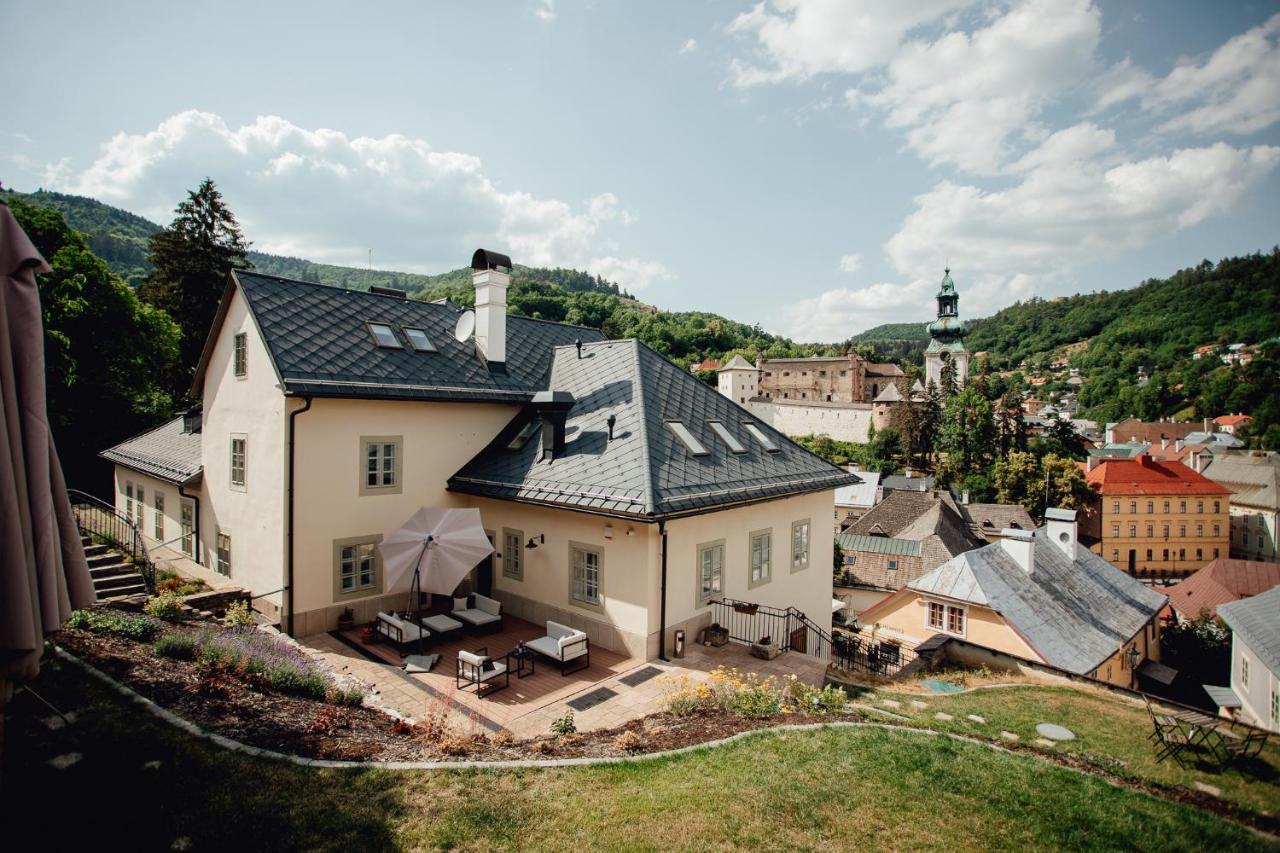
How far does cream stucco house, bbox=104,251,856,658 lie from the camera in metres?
11.6

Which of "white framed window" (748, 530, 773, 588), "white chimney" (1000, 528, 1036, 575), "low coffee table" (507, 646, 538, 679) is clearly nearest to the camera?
"low coffee table" (507, 646, 538, 679)

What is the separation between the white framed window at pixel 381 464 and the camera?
41.6 ft

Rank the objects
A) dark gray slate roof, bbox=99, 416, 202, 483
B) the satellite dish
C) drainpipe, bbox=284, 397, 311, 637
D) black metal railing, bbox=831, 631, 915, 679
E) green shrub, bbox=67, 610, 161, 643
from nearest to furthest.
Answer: green shrub, bbox=67, 610, 161, 643
drainpipe, bbox=284, 397, 311, 637
black metal railing, bbox=831, 631, 915, 679
dark gray slate roof, bbox=99, 416, 202, 483
the satellite dish

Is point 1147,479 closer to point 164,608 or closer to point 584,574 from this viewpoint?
point 584,574

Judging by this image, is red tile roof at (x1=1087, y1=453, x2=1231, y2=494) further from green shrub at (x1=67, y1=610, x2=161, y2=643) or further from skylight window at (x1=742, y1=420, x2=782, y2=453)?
green shrub at (x1=67, y1=610, x2=161, y2=643)

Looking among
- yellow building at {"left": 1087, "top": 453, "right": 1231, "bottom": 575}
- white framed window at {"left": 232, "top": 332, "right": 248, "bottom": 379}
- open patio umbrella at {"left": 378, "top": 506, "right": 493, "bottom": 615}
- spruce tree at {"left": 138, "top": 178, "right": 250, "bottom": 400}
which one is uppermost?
spruce tree at {"left": 138, "top": 178, "right": 250, "bottom": 400}

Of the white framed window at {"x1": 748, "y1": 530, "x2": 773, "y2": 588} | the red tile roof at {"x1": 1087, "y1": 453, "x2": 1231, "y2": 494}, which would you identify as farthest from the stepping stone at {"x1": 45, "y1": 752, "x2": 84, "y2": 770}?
the red tile roof at {"x1": 1087, "y1": 453, "x2": 1231, "y2": 494}

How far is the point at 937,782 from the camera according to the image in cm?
615

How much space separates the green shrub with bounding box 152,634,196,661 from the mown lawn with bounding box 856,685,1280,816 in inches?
415

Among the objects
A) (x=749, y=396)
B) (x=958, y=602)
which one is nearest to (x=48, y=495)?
(x=958, y=602)

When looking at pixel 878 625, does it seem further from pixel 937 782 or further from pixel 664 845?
pixel 664 845

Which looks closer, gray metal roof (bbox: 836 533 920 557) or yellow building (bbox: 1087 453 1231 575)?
gray metal roof (bbox: 836 533 920 557)

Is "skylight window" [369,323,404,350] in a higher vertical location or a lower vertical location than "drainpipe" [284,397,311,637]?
higher

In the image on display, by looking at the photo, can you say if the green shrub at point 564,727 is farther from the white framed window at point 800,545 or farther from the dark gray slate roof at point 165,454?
the dark gray slate roof at point 165,454
